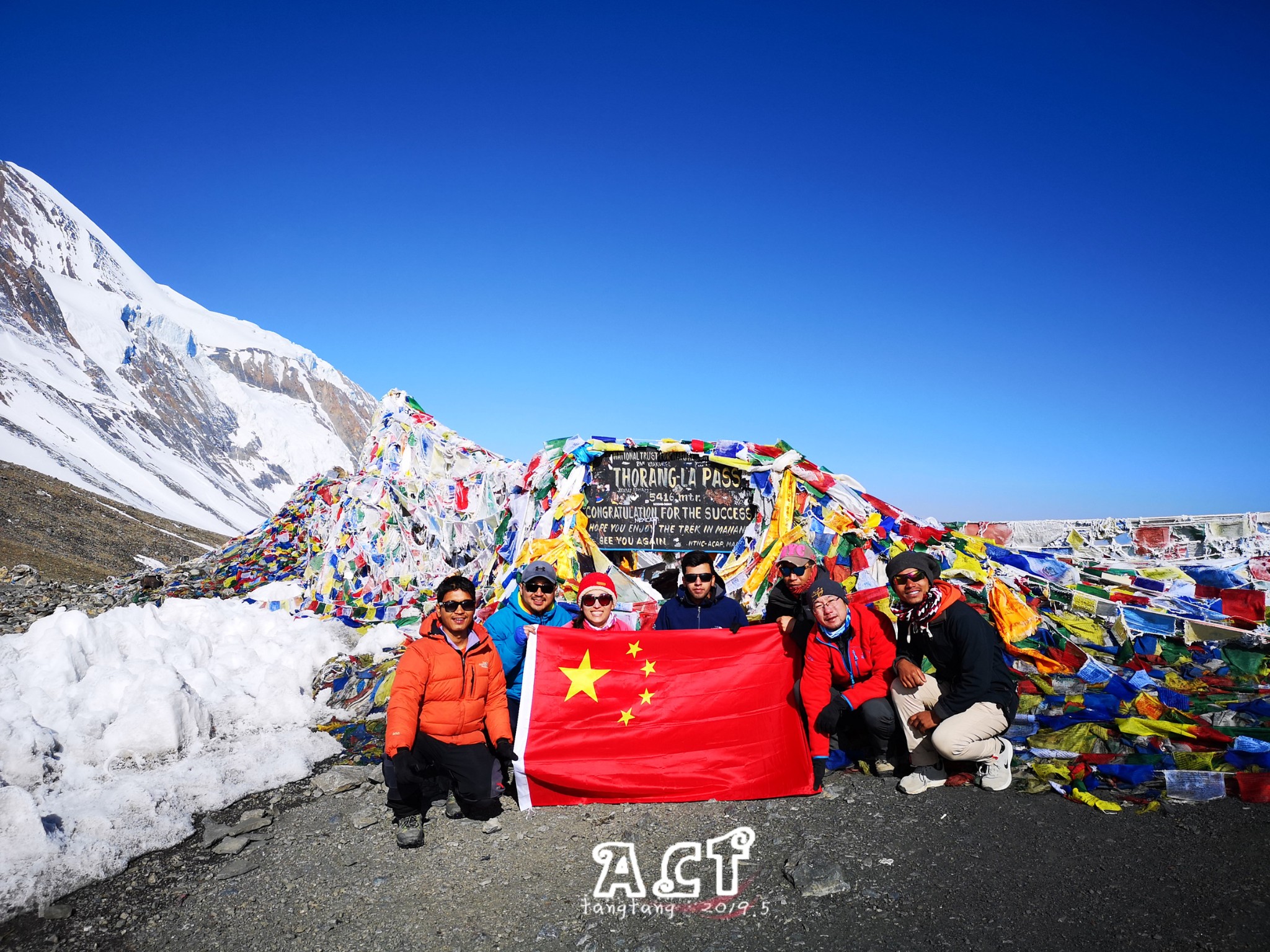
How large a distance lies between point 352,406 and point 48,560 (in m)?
181

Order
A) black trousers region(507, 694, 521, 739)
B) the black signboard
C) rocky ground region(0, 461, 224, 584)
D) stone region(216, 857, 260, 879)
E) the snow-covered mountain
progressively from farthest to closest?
the snow-covered mountain
rocky ground region(0, 461, 224, 584)
the black signboard
black trousers region(507, 694, 521, 739)
stone region(216, 857, 260, 879)

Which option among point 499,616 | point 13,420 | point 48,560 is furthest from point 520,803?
point 13,420

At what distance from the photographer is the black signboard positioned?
29.0 ft

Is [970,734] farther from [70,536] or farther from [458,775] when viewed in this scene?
[70,536]

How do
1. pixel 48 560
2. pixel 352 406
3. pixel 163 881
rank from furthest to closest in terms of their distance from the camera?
pixel 352 406, pixel 48 560, pixel 163 881

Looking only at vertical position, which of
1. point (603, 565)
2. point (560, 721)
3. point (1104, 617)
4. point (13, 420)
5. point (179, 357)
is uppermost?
point (179, 357)

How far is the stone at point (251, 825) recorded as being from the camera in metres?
4.76

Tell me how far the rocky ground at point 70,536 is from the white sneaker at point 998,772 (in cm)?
2039

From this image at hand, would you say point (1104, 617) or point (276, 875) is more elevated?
point (1104, 617)

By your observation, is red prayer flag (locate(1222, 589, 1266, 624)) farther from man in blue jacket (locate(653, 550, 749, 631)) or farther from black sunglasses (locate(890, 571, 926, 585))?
man in blue jacket (locate(653, 550, 749, 631))

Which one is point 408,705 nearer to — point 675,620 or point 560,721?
point 560,721

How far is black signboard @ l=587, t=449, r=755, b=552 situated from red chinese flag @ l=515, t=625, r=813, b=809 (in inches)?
121

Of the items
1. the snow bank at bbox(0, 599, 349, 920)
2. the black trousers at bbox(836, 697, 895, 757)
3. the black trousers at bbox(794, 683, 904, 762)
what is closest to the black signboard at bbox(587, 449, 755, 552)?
the black trousers at bbox(794, 683, 904, 762)

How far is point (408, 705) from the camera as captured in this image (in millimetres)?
4719
